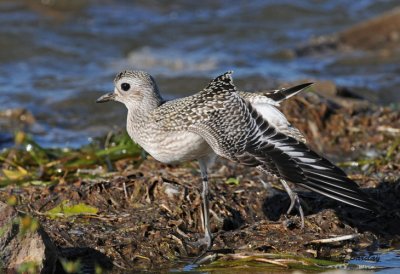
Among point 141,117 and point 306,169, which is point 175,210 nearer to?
point 141,117

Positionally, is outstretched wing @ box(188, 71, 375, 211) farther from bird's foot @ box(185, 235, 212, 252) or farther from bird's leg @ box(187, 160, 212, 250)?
bird's foot @ box(185, 235, 212, 252)

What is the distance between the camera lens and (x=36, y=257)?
20.1 ft

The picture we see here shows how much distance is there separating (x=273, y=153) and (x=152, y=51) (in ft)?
36.6

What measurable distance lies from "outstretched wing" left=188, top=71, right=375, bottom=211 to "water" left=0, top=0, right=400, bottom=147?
492cm

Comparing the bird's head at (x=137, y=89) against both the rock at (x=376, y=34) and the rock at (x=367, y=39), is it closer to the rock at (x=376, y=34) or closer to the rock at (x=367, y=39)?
the rock at (x=367, y=39)

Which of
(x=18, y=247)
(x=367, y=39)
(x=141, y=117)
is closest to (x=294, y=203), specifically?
(x=141, y=117)

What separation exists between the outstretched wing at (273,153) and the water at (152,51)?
4.92m

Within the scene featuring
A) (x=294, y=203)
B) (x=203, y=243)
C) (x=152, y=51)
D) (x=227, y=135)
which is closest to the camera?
(x=227, y=135)

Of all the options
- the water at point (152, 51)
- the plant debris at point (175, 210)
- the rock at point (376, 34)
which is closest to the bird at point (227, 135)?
the plant debris at point (175, 210)

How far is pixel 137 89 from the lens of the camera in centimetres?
773

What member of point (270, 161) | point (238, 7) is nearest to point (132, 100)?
point (270, 161)

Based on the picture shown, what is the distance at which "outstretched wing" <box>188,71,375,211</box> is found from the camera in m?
6.60

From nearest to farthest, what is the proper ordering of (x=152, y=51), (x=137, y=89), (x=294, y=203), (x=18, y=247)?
1. (x=18, y=247)
2. (x=294, y=203)
3. (x=137, y=89)
4. (x=152, y=51)

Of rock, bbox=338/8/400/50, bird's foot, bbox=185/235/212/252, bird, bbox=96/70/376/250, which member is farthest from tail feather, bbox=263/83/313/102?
rock, bbox=338/8/400/50
